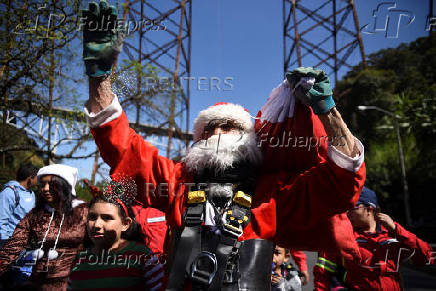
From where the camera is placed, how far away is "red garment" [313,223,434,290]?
2652 millimetres

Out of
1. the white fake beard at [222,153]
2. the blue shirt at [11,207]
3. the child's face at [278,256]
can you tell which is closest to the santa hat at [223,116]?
the white fake beard at [222,153]

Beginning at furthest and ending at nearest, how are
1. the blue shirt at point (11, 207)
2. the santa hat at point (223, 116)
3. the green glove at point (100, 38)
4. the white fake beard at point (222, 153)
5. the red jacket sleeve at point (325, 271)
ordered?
the blue shirt at point (11, 207), the red jacket sleeve at point (325, 271), the santa hat at point (223, 116), the white fake beard at point (222, 153), the green glove at point (100, 38)

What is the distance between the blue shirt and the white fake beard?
2814 millimetres

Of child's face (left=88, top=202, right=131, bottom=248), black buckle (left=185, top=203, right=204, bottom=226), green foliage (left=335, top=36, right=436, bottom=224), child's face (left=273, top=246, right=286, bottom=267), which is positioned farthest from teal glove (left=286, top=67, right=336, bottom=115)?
green foliage (left=335, top=36, right=436, bottom=224)

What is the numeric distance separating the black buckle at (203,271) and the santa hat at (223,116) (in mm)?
855

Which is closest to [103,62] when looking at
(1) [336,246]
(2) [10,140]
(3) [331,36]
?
(1) [336,246]

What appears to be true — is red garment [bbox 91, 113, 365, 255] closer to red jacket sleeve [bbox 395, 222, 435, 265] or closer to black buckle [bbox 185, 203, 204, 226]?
black buckle [bbox 185, 203, 204, 226]

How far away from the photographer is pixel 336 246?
1.81 m

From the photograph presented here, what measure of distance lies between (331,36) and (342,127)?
12.7 metres

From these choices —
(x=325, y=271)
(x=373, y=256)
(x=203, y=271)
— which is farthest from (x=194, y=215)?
(x=373, y=256)

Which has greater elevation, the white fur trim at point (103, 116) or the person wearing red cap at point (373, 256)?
the white fur trim at point (103, 116)

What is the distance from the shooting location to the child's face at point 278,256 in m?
3.38

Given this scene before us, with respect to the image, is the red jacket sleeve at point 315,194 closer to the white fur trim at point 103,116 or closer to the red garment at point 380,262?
the white fur trim at point 103,116

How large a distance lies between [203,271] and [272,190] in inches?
22.4
